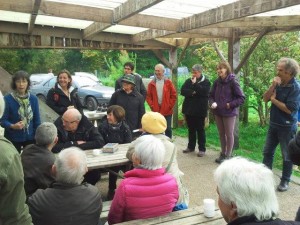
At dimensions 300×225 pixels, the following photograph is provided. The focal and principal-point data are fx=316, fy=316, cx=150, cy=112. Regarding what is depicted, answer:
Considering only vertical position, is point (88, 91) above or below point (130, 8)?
below

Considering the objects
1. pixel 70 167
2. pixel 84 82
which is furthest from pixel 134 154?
pixel 84 82

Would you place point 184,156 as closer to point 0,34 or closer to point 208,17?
point 208,17

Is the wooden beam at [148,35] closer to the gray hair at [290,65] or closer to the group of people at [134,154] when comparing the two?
the group of people at [134,154]

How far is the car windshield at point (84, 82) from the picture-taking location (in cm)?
1293

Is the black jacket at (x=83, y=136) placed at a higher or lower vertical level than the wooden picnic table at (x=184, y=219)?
higher

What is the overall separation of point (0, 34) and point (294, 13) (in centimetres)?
573

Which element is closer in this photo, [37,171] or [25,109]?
[37,171]

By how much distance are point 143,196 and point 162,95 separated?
153 inches

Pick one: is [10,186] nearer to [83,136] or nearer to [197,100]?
[83,136]

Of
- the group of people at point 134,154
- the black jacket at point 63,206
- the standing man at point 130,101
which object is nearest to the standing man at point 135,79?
the group of people at point 134,154

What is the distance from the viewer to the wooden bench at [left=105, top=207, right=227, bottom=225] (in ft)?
6.89

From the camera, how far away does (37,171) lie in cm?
250

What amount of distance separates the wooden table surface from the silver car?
28.4ft

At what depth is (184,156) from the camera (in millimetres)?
5836
